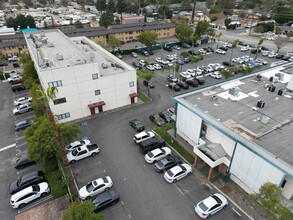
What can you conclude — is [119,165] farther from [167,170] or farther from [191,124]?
[191,124]

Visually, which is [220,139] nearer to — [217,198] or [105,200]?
[217,198]

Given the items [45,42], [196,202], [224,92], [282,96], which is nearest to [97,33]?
[45,42]

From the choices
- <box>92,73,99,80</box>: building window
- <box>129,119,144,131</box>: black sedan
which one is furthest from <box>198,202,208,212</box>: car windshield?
<box>92,73,99,80</box>: building window

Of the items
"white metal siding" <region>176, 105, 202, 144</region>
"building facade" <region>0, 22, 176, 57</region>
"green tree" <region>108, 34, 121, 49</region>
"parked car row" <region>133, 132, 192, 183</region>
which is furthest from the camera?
"building facade" <region>0, 22, 176, 57</region>

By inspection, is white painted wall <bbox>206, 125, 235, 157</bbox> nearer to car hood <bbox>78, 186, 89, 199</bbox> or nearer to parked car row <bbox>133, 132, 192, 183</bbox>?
parked car row <bbox>133, 132, 192, 183</bbox>

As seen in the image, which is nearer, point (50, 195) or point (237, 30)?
point (50, 195)

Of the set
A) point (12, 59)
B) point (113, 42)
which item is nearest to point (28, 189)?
point (113, 42)

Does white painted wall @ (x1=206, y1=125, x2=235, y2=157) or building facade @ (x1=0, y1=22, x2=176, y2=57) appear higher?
building facade @ (x1=0, y1=22, x2=176, y2=57)
